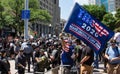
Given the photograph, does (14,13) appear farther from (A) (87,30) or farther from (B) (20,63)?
(A) (87,30)

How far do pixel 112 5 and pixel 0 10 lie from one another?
11049 centimetres

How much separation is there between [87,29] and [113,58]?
121 cm

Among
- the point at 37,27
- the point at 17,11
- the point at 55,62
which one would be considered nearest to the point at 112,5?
the point at 37,27

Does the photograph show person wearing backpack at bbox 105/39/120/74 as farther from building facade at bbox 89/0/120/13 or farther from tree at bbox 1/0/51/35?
building facade at bbox 89/0/120/13

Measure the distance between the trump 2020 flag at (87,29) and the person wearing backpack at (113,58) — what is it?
417 mm

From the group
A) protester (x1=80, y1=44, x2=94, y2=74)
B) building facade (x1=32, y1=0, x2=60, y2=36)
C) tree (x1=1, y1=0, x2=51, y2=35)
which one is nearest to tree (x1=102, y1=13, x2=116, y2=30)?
tree (x1=1, y1=0, x2=51, y2=35)

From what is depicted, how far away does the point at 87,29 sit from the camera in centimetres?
1054

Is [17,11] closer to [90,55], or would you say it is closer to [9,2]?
[9,2]

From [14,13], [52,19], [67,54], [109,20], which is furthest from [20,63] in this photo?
[52,19]

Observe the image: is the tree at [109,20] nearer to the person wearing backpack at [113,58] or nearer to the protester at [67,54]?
the protester at [67,54]

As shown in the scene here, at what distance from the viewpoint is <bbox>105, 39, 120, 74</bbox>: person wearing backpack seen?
36.2 feet

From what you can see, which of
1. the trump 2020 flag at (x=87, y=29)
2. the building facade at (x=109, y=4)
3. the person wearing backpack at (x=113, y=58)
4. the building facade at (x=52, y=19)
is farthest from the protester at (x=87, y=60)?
the building facade at (x=109, y=4)

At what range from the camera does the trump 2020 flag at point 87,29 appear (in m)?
10.5

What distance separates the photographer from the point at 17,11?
6762cm
